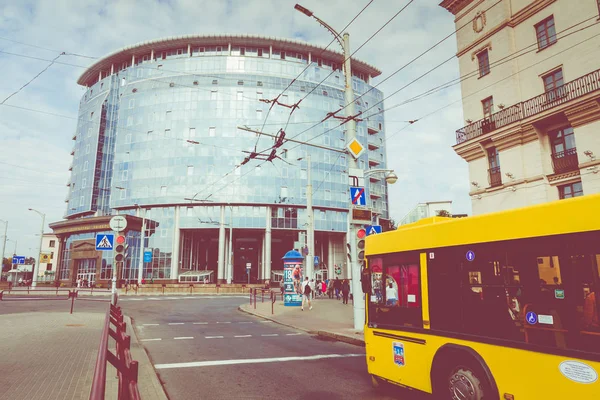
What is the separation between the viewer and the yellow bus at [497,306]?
402 cm

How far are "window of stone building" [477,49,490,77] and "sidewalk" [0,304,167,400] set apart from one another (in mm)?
21671

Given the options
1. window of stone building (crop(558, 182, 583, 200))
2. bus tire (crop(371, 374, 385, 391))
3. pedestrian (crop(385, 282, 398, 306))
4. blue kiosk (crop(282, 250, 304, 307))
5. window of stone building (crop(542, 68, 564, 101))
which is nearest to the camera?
pedestrian (crop(385, 282, 398, 306))

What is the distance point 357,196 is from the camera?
13.3 metres

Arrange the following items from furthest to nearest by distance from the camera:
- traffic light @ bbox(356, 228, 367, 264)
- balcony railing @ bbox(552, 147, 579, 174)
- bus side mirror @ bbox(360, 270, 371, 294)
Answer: balcony railing @ bbox(552, 147, 579, 174) → traffic light @ bbox(356, 228, 367, 264) → bus side mirror @ bbox(360, 270, 371, 294)

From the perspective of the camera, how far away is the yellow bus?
4.02 meters

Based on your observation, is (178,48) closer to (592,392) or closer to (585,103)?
(585,103)

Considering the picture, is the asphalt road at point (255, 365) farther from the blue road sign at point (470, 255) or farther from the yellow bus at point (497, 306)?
the blue road sign at point (470, 255)

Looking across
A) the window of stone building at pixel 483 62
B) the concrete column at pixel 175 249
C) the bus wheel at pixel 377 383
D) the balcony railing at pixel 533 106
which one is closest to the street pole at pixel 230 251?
the concrete column at pixel 175 249

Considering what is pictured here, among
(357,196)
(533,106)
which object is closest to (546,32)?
(533,106)

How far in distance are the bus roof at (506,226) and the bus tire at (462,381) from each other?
158 centimetres

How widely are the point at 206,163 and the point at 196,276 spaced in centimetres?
1664

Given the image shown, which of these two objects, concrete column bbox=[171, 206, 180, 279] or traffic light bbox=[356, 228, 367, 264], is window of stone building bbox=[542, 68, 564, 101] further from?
concrete column bbox=[171, 206, 180, 279]

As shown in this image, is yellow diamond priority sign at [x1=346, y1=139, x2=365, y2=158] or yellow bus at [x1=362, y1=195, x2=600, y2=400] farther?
yellow diamond priority sign at [x1=346, y1=139, x2=365, y2=158]

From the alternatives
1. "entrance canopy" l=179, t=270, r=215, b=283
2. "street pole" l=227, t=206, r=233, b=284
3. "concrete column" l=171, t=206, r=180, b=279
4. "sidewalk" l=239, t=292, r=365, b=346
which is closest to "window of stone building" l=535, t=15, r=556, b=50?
"sidewalk" l=239, t=292, r=365, b=346
